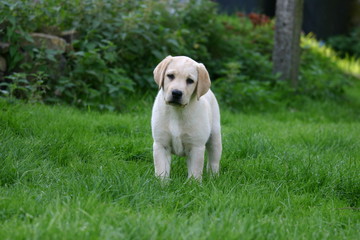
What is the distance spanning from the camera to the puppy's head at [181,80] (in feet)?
11.4

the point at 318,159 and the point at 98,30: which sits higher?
the point at 98,30

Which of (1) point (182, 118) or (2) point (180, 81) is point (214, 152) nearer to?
(1) point (182, 118)

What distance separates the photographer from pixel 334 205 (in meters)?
3.44

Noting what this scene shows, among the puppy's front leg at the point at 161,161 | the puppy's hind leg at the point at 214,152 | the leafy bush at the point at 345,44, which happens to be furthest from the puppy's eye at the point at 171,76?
the leafy bush at the point at 345,44

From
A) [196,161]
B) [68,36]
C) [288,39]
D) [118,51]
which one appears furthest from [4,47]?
[288,39]

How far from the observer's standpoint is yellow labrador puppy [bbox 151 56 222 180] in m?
3.57

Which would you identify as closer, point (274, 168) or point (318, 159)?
point (274, 168)

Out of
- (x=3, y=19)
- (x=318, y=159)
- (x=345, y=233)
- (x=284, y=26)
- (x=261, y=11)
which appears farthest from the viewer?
(x=261, y=11)

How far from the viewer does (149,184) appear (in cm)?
336

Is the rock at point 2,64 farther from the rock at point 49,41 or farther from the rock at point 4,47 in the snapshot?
the rock at point 49,41

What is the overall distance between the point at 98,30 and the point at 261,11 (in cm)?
787

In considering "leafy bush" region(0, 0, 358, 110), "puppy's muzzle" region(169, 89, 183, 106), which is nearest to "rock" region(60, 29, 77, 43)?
"leafy bush" region(0, 0, 358, 110)

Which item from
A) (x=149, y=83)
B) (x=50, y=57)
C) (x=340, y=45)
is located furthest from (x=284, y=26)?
(x=340, y=45)

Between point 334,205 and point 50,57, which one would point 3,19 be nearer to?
point 50,57
